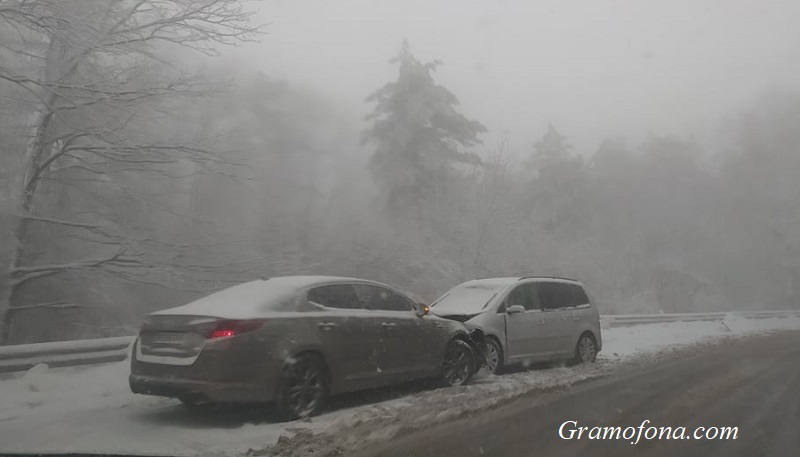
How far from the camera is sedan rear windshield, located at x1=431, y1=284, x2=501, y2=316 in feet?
32.3

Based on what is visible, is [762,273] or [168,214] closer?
[168,214]

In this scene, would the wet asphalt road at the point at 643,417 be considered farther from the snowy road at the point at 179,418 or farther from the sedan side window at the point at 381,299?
the sedan side window at the point at 381,299

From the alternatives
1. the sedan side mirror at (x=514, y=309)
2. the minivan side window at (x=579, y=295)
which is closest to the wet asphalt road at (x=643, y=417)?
the sedan side mirror at (x=514, y=309)

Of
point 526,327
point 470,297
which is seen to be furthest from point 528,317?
point 470,297

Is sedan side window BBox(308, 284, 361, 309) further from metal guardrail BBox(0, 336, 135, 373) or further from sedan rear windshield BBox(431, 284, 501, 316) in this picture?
metal guardrail BBox(0, 336, 135, 373)

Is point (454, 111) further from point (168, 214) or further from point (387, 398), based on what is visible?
point (387, 398)

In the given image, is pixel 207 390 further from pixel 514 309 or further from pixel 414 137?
pixel 414 137

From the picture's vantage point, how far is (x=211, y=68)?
17875 mm

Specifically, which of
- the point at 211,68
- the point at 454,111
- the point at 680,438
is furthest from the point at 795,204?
the point at 680,438

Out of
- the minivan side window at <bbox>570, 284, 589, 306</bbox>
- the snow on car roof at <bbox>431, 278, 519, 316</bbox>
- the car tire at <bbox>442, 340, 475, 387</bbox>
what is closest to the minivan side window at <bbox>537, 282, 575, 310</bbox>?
the minivan side window at <bbox>570, 284, 589, 306</bbox>

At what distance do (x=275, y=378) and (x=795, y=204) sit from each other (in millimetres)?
52349

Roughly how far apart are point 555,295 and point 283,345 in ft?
21.4

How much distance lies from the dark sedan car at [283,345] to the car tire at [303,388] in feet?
0.03

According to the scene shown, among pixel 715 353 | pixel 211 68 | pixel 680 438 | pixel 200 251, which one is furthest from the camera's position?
pixel 211 68
